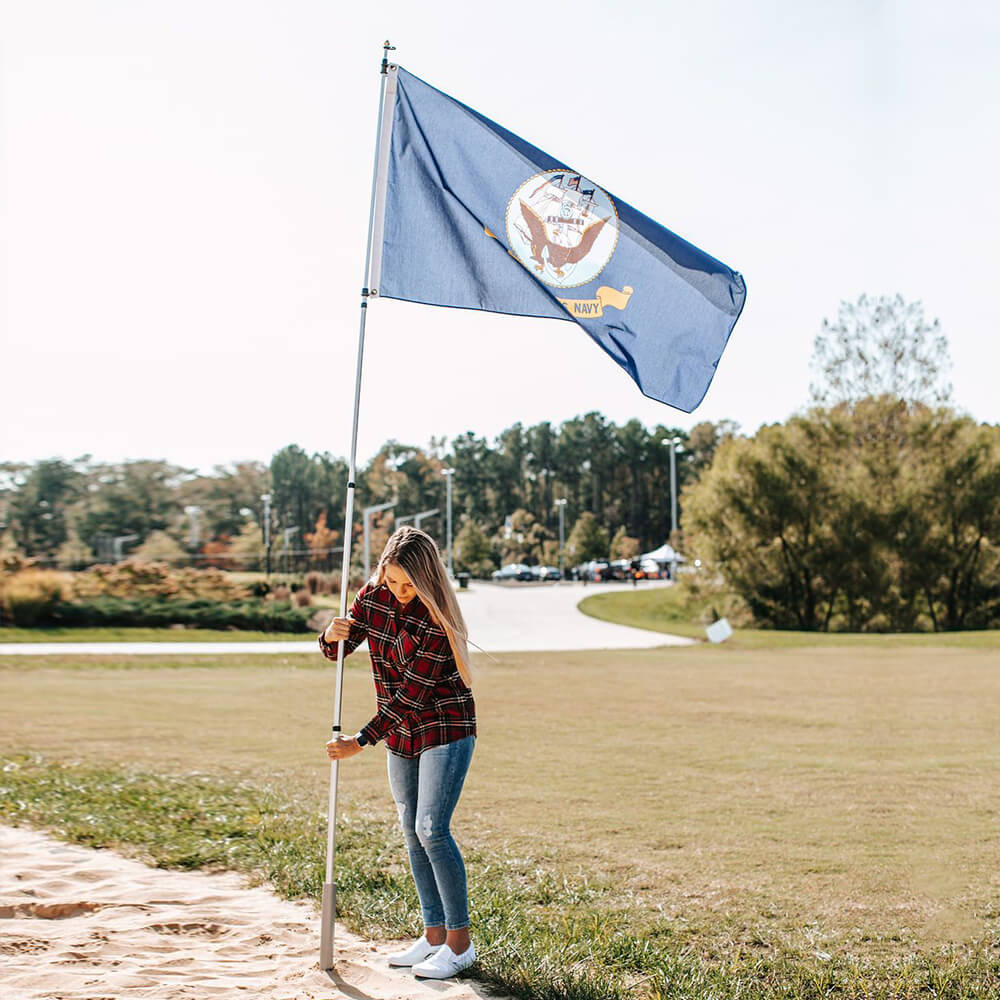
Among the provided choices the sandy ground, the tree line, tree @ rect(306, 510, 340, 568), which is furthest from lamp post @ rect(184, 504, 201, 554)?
the sandy ground

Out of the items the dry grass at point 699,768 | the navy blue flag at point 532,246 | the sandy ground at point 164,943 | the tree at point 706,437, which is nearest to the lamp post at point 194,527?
the dry grass at point 699,768

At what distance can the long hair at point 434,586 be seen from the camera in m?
4.85

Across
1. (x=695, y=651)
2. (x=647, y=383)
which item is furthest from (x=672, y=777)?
(x=695, y=651)

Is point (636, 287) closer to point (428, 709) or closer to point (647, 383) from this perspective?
point (647, 383)

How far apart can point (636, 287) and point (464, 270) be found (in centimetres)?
93

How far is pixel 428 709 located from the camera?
4844mm

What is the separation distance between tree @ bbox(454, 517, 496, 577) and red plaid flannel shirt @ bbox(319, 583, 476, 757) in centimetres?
8108

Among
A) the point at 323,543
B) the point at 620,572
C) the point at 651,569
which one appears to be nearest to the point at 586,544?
the point at 651,569

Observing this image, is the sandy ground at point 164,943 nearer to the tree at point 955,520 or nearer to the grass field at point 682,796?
the grass field at point 682,796

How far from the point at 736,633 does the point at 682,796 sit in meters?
25.6

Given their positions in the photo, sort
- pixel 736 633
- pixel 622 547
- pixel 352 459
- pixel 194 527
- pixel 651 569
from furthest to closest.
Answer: pixel 622 547
pixel 651 569
pixel 194 527
pixel 736 633
pixel 352 459

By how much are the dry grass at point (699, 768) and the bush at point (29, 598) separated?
10282 millimetres

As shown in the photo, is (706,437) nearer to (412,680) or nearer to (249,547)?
(249,547)

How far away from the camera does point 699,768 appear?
1073 cm
